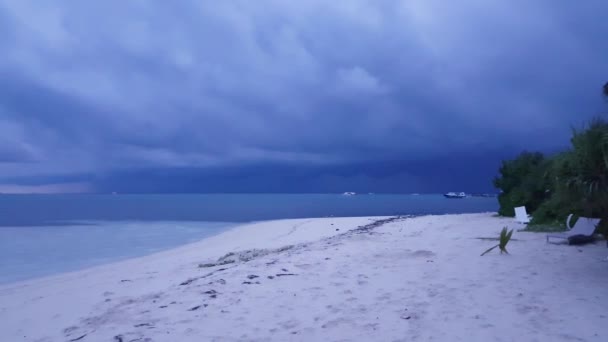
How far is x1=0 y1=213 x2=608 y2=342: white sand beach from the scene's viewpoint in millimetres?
4953

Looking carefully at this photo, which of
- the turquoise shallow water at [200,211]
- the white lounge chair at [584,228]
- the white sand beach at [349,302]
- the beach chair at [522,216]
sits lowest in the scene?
the white sand beach at [349,302]

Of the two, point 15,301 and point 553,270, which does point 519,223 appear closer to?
point 553,270

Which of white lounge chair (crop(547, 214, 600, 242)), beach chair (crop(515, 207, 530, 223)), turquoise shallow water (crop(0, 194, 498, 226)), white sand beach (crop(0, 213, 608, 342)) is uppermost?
turquoise shallow water (crop(0, 194, 498, 226))

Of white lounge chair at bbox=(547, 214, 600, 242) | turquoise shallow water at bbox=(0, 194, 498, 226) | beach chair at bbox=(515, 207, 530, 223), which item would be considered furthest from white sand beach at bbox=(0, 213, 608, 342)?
turquoise shallow water at bbox=(0, 194, 498, 226)

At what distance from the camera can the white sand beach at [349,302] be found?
495 centimetres

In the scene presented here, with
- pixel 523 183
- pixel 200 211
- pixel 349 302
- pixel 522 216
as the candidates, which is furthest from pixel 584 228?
pixel 200 211

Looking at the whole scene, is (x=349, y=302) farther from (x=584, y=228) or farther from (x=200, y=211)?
(x=200, y=211)

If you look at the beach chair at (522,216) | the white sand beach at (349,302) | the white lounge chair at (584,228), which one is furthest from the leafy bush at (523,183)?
the white sand beach at (349,302)

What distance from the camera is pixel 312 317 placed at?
18.1 feet

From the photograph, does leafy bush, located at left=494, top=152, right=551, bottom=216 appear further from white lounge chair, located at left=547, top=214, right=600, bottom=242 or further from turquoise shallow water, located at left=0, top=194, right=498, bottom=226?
turquoise shallow water, located at left=0, top=194, right=498, bottom=226

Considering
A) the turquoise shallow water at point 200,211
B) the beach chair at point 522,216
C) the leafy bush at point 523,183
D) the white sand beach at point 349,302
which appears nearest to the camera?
the white sand beach at point 349,302

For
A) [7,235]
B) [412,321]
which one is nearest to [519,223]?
[412,321]

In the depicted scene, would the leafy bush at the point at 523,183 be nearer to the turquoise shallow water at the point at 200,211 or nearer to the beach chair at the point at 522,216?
the beach chair at the point at 522,216

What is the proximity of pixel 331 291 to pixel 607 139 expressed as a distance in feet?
15.8
